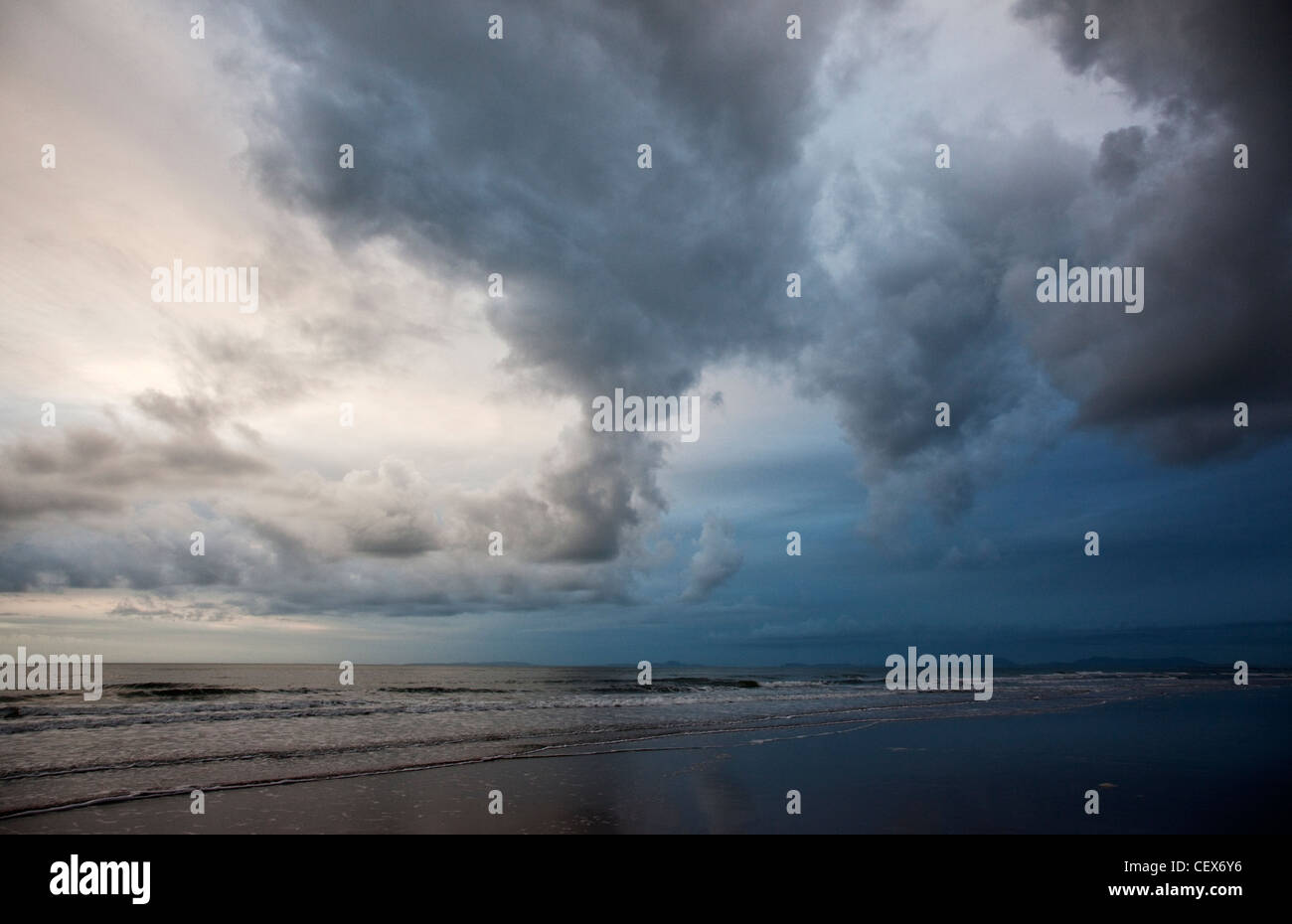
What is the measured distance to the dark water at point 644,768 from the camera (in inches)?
476

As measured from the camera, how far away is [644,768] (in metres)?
16.9

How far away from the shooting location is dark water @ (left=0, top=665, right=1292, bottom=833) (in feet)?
39.6
